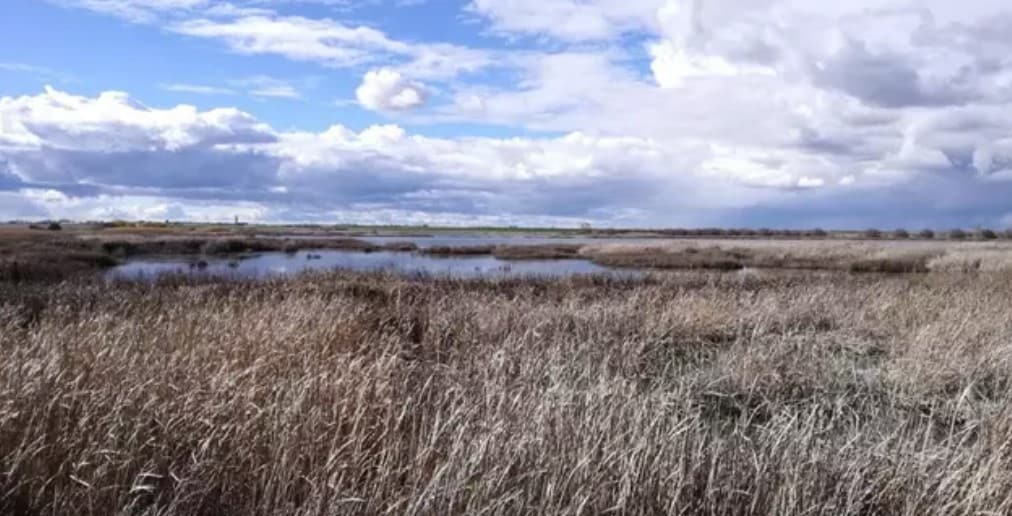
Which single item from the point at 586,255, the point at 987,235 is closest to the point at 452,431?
the point at 586,255

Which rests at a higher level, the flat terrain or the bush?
the bush

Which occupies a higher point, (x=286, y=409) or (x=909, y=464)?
(x=286, y=409)

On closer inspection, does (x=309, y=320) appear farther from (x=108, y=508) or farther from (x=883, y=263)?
(x=883, y=263)

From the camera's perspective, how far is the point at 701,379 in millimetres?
8984

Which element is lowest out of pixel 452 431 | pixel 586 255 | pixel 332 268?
pixel 586 255

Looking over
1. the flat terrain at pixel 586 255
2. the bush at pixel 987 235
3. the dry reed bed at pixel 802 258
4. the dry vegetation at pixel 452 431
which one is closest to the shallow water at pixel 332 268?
the flat terrain at pixel 586 255

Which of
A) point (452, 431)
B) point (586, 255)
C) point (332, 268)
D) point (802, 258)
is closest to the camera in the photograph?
point (452, 431)

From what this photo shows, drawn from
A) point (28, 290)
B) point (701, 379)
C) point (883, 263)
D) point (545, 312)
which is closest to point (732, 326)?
point (545, 312)

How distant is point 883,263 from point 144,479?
143ft

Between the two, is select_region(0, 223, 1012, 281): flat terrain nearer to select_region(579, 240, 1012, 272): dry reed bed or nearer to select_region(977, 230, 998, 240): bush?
select_region(579, 240, 1012, 272): dry reed bed

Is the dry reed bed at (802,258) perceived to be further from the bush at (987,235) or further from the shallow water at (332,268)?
the bush at (987,235)

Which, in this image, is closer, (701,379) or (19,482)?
(19,482)

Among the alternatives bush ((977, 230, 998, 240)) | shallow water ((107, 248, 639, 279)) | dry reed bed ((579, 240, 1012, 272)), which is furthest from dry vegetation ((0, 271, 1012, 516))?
bush ((977, 230, 998, 240))

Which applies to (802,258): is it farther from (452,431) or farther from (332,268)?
(452,431)
